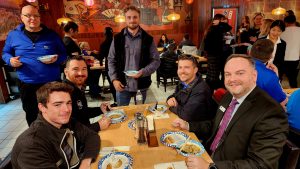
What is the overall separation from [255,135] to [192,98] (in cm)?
89

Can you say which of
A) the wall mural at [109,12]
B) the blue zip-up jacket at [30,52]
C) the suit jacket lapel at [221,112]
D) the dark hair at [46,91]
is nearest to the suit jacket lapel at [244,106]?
the suit jacket lapel at [221,112]

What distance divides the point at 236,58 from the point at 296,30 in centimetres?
417

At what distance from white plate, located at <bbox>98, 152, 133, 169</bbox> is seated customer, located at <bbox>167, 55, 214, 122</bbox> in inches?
35.0

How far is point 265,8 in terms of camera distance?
31.3ft

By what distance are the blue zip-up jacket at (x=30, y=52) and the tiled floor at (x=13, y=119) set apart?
1.40m

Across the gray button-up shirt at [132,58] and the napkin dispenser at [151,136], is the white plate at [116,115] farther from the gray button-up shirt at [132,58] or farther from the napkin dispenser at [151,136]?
the gray button-up shirt at [132,58]

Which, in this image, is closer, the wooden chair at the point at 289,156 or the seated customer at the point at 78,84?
the wooden chair at the point at 289,156

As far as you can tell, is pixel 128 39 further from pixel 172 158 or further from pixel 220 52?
pixel 220 52

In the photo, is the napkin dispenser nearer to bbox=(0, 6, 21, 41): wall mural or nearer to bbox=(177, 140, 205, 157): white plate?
bbox=(177, 140, 205, 157): white plate

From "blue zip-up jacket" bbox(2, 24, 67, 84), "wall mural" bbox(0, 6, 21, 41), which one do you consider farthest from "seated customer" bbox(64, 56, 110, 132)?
"wall mural" bbox(0, 6, 21, 41)

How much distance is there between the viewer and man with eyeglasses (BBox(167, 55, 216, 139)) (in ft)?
7.30

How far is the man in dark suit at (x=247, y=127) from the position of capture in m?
1.39

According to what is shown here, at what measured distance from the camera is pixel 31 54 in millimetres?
2895

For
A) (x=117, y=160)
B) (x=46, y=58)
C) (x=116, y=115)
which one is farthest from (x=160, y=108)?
(x=46, y=58)
